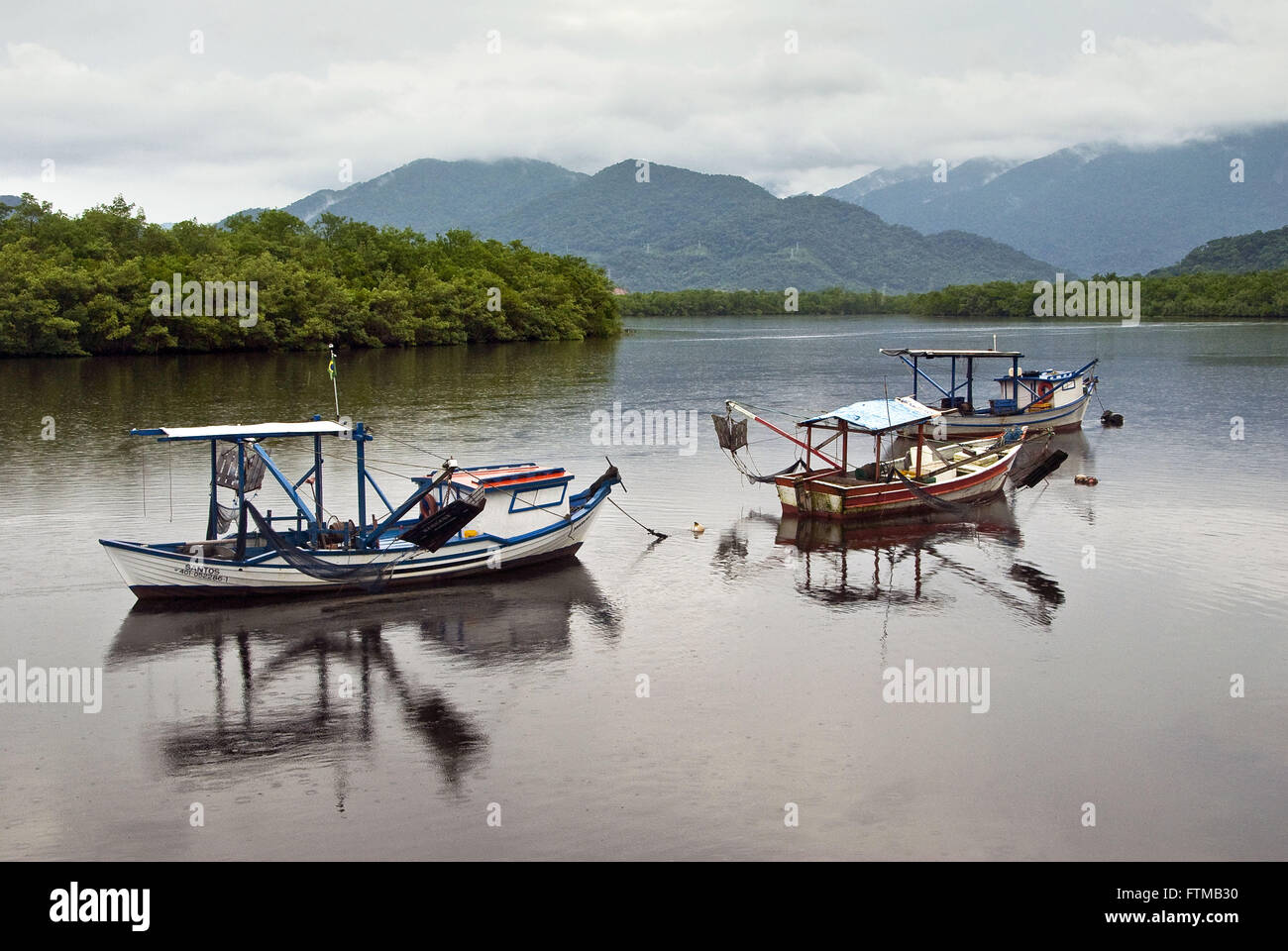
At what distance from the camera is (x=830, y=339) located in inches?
5438

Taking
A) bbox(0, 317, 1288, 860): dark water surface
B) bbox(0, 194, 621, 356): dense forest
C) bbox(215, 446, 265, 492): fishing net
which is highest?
bbox(0, 194, 621, 356): dense forest

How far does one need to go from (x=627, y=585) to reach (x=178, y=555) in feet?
30.3

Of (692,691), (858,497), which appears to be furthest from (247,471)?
(858,497)

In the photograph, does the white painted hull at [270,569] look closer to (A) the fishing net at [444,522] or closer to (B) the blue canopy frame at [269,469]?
(A) the fishing net at [444,522]

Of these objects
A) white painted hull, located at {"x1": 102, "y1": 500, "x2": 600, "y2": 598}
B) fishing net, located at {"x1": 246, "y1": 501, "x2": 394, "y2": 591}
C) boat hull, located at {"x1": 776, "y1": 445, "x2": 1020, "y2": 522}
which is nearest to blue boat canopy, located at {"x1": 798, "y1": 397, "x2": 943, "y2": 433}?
boat hull, located at {"x1": 776, "y1": 445, "x2": 1020, "y2": 522}

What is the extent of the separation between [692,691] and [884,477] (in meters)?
15.4

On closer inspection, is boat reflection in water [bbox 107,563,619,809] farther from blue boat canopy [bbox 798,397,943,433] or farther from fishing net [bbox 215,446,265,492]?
blue boat canopy [bbox 798,397,943,433]

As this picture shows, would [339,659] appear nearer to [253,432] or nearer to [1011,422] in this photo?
[253,432]

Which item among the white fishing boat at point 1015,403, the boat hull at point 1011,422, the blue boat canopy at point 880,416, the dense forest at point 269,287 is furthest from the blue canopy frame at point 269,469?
the dense forest at point 269,287

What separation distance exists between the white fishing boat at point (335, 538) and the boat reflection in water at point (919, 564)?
6373mm

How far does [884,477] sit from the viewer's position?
34.4 meters

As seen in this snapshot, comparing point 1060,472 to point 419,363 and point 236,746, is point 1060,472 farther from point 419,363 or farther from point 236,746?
point 419,363

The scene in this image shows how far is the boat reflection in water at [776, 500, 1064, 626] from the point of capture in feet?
87.2

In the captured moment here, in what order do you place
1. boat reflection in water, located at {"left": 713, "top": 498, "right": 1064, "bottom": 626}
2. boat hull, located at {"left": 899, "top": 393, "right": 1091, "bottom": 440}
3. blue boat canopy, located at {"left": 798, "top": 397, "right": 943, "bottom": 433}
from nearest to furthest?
boat reflection in water, located at {"left": 713, "top": 498, "right": 1064, "bottom": 626} → blue boat canopy, located at {"left": 798, "top": 397, "right": 943, "bottom": 433} → boat hull, located at {"left": 899, "top": 393, "right": 1091, "bottom": 440}
